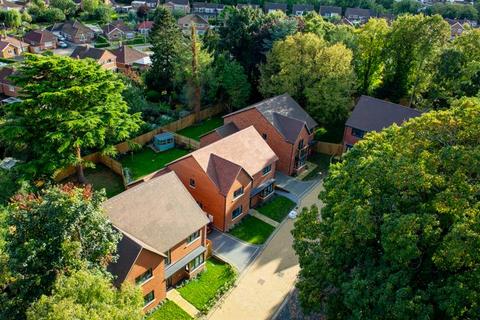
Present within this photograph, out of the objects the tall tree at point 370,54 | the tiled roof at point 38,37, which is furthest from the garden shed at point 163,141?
the tiled roof at point 38,37

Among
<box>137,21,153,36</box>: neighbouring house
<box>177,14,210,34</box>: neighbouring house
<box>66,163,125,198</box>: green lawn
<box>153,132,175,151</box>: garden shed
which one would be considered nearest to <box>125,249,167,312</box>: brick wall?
<box>66,163,125,198</box>: green lawn

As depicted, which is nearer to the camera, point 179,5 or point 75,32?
point 75,32

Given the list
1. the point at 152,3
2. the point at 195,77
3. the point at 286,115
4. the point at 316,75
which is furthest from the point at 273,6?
the point at 286,115

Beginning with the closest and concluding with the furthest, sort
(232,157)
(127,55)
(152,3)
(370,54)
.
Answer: (232,157), (370,54), (127,55), (152,3)

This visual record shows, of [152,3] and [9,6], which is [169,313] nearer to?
[9,6]

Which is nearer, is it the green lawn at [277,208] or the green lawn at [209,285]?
the green lawn at [209,285]

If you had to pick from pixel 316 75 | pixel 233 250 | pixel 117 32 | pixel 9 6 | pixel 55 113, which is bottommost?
pixel 233 250

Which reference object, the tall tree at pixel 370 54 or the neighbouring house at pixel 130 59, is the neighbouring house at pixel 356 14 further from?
the tall tree at pixel 370 54
